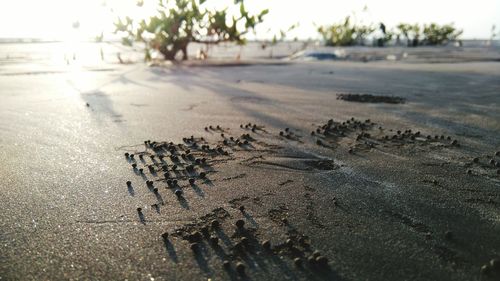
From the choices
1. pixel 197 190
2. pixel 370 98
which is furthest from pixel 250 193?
pixel 370 98

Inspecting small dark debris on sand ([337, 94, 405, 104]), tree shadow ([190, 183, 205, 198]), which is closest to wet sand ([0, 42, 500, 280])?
tree shadow ([190, 183, 205, 198])

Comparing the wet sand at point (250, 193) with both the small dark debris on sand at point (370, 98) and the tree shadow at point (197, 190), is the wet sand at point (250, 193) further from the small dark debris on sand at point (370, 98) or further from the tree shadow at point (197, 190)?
the small dark debris on sand at point (370, 98)

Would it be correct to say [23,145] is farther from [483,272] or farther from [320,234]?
[483,272]

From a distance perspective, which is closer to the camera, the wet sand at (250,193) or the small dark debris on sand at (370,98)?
the wet sand at (250,193)

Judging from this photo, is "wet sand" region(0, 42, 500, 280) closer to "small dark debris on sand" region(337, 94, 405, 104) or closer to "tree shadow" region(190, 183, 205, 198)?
"tree shadow" region(190, 183, 205, 198)

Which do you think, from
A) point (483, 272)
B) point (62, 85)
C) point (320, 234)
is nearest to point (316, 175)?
point (320, 234)

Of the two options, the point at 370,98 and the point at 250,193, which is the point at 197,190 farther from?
the point at 370,98

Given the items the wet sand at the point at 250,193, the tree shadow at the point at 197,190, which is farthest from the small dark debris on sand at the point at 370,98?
the tree shadow at the point at 197,190

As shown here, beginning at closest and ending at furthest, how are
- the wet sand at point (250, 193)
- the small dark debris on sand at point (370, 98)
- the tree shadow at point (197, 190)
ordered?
1. the wet sand at point (250, 193)
2. the tree shadow at point (197, 190)
3. the small dark debris on sand at point (370, 98)
